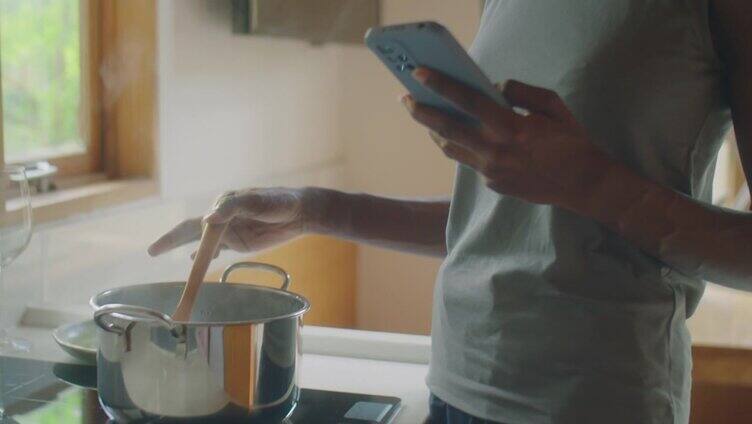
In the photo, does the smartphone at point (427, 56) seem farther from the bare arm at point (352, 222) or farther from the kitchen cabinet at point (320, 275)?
the kitchen cabinet at point (320, 275)

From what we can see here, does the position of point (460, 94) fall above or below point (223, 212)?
above

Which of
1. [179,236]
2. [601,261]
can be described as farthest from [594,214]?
[179,236]

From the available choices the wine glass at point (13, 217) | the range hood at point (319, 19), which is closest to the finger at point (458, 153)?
the wine glass at point (13, 217)

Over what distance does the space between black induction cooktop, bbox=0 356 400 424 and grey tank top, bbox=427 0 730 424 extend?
16 cm

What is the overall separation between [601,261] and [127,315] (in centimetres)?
33

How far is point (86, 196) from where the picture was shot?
1265mm

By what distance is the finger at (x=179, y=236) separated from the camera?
897mm

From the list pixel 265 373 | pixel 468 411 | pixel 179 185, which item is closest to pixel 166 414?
pixel 265 373

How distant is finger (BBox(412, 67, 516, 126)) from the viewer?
21.7 inches

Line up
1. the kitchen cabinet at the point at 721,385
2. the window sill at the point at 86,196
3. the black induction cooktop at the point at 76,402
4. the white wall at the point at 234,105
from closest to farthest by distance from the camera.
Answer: the black induction cooktop at the point at 76,402 < the window sill at the point at 86,196 < the kitchen cabinet at the point at 721,385 < the white wall at the point at 234,105

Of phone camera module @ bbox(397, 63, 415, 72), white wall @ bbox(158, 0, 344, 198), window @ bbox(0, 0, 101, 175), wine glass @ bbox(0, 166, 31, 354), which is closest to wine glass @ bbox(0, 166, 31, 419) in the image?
wine glass @ bbox(0, 166, 31, 354)

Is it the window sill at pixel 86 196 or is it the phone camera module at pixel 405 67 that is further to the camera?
the window sill at pixel 86 196

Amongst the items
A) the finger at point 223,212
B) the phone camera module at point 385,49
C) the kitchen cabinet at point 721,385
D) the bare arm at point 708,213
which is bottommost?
the kitchen cabinet at point 721,385

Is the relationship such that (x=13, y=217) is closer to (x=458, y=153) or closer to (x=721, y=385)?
(x=458, y=153)
